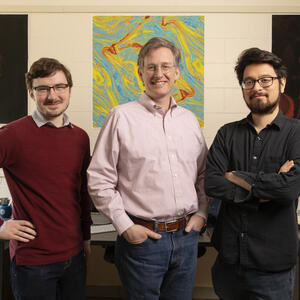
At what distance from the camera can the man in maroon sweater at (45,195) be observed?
1353mm

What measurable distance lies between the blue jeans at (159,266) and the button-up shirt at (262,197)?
0.18 meters

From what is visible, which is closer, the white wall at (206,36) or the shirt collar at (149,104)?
the shirt collar at (149,104)

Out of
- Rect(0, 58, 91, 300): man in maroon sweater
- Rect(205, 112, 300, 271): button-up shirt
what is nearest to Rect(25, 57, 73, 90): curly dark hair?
Rect(0, 58, 91, 300): man in maroon sweater

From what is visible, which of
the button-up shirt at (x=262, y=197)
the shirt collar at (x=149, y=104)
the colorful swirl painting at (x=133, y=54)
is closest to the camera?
the button-up shirt at (x=262, y=197)

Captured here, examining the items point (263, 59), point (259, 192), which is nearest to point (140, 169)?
point (259, 192)

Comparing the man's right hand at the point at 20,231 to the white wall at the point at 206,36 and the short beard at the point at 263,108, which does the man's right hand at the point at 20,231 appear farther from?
the white wall at the point at 206,36

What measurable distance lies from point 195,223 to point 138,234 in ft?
1.01

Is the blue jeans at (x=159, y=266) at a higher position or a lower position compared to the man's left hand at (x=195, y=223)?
lower

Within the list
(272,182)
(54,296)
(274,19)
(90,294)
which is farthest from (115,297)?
(274,19)

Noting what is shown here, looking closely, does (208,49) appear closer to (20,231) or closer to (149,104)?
(149,104)

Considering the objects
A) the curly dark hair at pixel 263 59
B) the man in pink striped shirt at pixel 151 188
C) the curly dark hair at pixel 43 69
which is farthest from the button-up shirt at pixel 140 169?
the curly dark hair at pixel 263 59

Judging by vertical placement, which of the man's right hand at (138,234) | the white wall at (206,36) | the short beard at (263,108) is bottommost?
the man's right hand at (138,234)

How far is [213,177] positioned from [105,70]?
5.58 ft

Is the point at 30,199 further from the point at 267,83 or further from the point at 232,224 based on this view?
the point at 267,83
